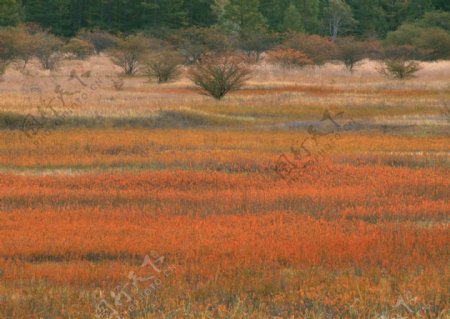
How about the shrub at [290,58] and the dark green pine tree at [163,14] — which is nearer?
the shrub at [290,58]

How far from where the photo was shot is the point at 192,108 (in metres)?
34.2

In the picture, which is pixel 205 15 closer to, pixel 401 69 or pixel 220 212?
pixel 401 69

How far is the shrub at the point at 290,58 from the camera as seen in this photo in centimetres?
6022

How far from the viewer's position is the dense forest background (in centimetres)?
7525

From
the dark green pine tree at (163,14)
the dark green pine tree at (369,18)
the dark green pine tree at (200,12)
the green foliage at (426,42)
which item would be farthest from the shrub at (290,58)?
the dark green pine tree at (369,18)

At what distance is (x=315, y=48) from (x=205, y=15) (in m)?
21.0

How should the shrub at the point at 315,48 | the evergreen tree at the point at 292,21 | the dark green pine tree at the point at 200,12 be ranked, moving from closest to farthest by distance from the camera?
the shrub at the point at 315,48
the dark green pine tree at the point at 200,12
the evergreen tree at the point at 292,21

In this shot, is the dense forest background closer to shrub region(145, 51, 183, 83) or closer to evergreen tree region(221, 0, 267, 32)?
evergreen tree region(221, 0, 267, 32)

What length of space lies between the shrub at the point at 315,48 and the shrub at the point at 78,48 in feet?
53.3

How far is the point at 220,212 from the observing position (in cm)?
1506

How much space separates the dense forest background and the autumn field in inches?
1653

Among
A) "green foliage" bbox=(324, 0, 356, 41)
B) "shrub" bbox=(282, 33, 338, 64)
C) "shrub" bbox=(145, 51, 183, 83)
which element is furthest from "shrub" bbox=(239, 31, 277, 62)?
"shrub" bbox=(145, 51, 183, 83)

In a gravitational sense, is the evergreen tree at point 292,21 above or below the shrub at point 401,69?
above

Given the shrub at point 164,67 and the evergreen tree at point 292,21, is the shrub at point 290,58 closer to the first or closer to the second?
the shrub at point 164,67
